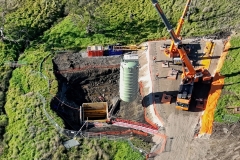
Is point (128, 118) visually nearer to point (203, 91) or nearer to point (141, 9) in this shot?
point (203, 91)

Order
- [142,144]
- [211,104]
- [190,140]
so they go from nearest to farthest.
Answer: [190,140] < [142,144] < [211,104]

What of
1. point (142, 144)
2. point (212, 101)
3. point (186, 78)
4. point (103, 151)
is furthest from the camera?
point (186, 78)

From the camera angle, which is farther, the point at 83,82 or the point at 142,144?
the point at 83,82

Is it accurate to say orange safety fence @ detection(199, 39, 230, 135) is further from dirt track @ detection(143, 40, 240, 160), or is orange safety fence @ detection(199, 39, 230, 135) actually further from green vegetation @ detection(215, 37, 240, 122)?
dirt track @ detection(143, 40, 240, 160)

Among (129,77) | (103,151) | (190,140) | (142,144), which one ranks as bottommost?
(103,151)

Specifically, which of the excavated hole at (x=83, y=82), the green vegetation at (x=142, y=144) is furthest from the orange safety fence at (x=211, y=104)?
the excavated hole at (x=83, y=82)

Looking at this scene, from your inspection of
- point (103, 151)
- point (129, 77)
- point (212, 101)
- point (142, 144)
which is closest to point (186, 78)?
point (212, 101)

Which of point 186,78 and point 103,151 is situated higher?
point 186,78

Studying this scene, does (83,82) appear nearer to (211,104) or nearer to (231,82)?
(211,104)

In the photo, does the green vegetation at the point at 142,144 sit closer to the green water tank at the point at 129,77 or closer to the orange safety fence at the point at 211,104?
the orange safety fence at the point at 211,104
